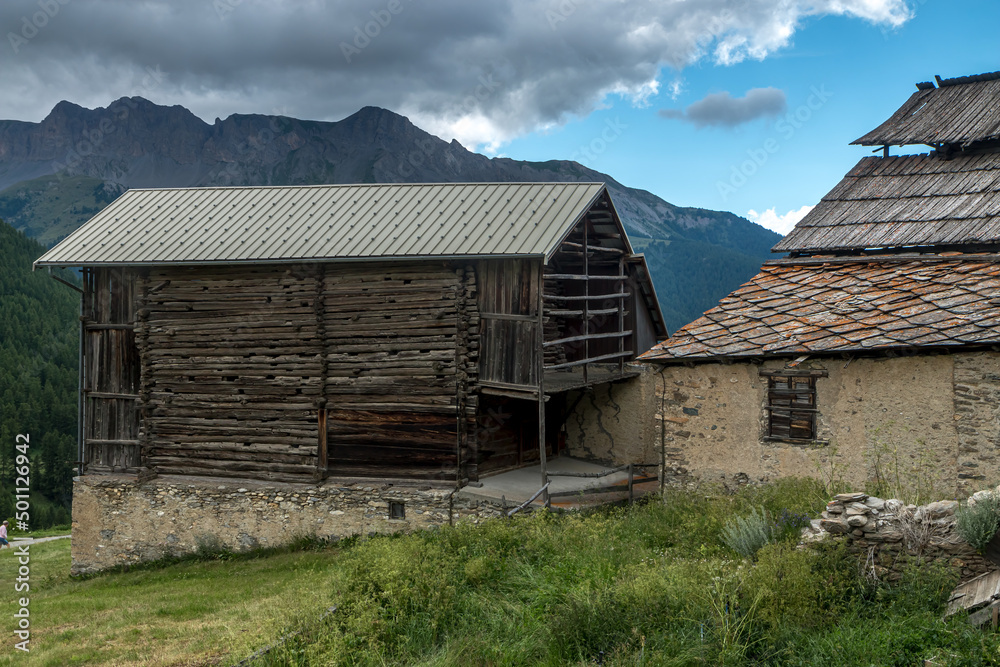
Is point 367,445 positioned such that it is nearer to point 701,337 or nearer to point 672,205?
point 701,337

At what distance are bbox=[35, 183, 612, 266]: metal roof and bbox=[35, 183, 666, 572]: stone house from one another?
58 mm

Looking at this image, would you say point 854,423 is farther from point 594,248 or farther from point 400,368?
point 400,368

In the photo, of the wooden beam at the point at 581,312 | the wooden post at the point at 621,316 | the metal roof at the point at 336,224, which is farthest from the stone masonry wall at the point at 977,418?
the wooden post at the point at 621,316

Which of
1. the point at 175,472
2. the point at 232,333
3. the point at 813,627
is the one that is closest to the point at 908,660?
the point at 813,627

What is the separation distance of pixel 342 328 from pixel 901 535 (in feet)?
36.1

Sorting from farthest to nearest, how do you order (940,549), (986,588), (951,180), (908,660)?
(951,180), (940,549), (986,588), (908,660)

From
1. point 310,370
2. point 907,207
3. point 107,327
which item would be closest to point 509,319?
point 310,370

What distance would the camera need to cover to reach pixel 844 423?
438 inches

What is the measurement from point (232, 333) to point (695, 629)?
12.2 m

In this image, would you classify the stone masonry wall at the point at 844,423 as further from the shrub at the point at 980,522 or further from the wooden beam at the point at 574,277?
the shrub at the point at 980,522

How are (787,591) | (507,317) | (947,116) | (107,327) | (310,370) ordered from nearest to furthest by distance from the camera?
(787,591)
(507,317)
(310,370)
(947,116)
(107,327)

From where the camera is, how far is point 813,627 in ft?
22.1

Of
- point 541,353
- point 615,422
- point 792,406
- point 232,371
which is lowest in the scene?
point 615,422

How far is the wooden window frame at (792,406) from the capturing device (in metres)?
11.4
